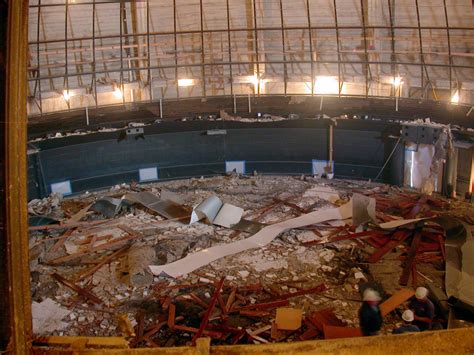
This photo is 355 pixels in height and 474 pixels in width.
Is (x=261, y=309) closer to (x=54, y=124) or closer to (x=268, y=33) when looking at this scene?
(x=54, y=124)

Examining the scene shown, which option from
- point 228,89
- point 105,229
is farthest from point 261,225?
point 228,89

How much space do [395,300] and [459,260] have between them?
1.74 meters

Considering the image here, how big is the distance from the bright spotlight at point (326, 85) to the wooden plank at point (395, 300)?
12107mm

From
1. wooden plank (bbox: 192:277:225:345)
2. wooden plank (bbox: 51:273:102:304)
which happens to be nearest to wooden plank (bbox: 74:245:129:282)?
wooden plank (bbox: 51:273:102:304)

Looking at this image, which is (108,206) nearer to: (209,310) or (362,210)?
(209,310)

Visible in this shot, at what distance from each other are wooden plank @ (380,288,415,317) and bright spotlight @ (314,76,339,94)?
12107 mm

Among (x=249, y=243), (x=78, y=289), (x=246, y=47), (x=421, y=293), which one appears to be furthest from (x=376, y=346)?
(x=246, y=47)

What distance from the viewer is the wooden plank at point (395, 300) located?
797 centimetres

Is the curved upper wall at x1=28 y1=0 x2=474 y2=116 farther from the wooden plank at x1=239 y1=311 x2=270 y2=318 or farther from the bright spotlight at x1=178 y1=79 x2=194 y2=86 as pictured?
the wooden plank at x1=239 y1=311 x2=270 y2=318

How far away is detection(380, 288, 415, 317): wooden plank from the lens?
7.97 metres

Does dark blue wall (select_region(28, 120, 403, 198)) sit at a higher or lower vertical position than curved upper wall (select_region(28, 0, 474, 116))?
lower

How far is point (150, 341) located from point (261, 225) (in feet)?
13.7

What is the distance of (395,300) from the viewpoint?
26.8ft

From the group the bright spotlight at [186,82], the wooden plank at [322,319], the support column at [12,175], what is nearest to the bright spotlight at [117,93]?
the bright spotlight at [186,82]
